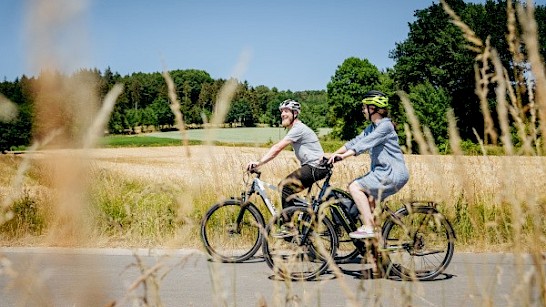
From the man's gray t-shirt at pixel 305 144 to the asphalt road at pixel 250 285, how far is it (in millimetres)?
1365

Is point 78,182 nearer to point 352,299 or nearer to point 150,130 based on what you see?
point 352,299

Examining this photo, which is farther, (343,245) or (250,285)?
(343,245)

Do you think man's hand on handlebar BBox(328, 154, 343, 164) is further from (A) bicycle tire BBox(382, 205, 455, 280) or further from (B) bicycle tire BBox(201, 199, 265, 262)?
(B) bicycle tire BBox(201, 199, 265, 262)

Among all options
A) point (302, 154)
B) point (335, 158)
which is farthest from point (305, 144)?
point (335, 158)

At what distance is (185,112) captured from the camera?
74.9 inches

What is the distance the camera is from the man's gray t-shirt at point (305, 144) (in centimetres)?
597

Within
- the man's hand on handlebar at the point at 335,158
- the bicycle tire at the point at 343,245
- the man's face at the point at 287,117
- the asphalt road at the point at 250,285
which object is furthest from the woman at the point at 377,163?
the man's face at the point at 287,117

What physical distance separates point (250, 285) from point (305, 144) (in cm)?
197

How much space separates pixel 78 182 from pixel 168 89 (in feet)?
3.62

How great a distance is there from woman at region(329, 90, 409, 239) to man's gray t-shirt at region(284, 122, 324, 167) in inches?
31.7

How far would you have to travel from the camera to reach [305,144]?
19.9 feet

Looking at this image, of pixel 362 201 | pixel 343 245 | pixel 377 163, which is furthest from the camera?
pixel 343 245

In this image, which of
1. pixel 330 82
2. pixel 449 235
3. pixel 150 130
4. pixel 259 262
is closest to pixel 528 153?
pixel 449 235

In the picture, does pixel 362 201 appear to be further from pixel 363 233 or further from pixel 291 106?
pixel 291 106
